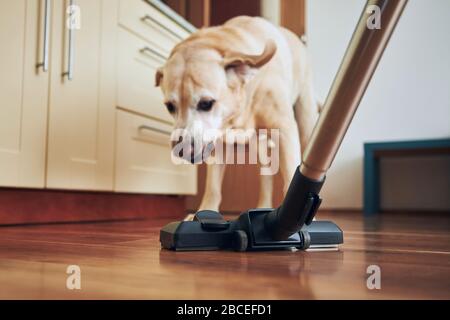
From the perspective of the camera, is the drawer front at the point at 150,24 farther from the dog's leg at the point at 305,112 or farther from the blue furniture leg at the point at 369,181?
the blue furniture leg at the point at 369,181

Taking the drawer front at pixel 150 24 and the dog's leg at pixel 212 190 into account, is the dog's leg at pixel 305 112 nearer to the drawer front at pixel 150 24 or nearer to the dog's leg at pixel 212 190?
the dog's leg at pixel 212 190

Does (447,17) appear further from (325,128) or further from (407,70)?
(325,128)

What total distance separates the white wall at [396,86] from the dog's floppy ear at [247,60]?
2.34m

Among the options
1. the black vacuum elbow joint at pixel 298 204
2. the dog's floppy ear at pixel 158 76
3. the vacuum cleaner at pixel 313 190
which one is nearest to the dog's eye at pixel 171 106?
the dog's floppy ear at pixel 158 76

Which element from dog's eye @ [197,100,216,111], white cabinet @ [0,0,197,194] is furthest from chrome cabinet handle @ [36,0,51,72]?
dog's eye @ [197,100,216,111]

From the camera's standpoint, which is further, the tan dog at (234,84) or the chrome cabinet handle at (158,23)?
the chrome cabinet handle at (158,23)

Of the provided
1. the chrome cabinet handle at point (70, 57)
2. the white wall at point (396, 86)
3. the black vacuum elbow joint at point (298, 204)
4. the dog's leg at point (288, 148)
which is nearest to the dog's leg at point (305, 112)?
the dog's leg at point (288, 148)

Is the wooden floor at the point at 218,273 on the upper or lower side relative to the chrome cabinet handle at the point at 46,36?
lower

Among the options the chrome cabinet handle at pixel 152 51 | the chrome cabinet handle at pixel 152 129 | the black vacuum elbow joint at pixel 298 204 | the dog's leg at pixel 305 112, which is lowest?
the black vacuum elbow joint at pixel 298 204

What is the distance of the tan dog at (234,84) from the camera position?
1343 mm

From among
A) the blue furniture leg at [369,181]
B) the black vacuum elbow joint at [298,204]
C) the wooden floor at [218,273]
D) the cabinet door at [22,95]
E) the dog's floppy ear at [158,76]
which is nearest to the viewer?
the wooden floor at [218,273]

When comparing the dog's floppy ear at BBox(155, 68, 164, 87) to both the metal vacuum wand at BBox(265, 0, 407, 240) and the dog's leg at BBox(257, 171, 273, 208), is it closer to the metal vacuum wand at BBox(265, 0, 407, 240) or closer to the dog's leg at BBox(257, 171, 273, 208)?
the dog's leg at BBox(257, 171, 273, 208)

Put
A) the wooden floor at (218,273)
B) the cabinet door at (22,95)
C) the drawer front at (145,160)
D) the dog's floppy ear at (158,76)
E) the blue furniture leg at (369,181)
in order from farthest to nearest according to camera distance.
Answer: the blue furniture leg at (369,181) → the drawer front at (145,160) → the dog's floppy ear at (158,76) → the cabinet door at (22,95) → the wooden floor at (218,273)

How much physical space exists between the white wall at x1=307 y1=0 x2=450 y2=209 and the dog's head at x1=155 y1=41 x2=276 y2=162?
7.70ft
